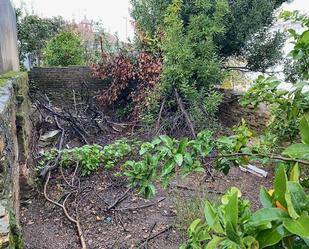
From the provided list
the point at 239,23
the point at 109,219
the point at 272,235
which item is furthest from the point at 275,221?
the point at 239,23

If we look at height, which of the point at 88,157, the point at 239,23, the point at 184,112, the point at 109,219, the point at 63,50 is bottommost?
the point at 109,219

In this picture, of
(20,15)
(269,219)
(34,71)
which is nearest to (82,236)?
(269,219)

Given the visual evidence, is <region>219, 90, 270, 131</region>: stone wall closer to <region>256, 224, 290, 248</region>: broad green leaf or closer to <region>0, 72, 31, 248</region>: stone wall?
<region>0, 72, 31, 248</region>: stone wall

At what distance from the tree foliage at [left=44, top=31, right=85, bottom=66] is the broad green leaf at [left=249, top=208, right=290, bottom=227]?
8189mm

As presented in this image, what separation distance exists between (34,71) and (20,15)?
9.08ft

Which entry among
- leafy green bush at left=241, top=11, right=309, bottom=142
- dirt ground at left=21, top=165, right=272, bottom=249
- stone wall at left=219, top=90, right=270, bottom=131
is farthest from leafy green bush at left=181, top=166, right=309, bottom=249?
stone wall at left=219, top=90, right=270, bottom=131

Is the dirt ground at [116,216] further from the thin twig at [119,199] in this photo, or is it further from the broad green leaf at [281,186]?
the broad green leaf at [281,186]

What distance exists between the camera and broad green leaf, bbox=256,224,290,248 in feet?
2.01

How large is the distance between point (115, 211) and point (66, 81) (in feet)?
16.1

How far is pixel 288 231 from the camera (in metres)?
0.61

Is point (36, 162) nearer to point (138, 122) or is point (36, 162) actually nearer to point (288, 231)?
point (138, 122)

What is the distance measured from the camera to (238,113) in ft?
20.7

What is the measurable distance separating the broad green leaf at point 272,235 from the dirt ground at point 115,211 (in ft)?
8.37

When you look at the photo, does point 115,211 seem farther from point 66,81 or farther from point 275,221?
point 66,81
